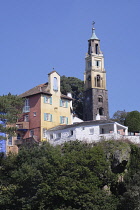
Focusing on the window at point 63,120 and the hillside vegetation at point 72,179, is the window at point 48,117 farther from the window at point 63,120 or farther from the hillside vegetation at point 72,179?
the hillside vegetation at point 72,179

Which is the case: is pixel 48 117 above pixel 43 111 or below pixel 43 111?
below

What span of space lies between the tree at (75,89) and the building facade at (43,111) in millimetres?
25182

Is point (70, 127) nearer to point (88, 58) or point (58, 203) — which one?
point (58, 203)

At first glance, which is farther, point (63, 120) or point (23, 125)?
point (63, 120)

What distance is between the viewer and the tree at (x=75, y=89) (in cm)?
9150

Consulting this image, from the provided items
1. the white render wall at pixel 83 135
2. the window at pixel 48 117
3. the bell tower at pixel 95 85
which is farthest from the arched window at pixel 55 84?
the bell tower at pixel 95 85

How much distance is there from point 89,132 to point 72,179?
40.8ft

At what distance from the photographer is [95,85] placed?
80.4 meters

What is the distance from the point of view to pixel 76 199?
45531mm

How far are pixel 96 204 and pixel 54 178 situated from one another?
4.88m

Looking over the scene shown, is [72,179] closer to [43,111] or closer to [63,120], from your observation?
[43,111]

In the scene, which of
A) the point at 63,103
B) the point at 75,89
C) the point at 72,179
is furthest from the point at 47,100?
the point at 75,89

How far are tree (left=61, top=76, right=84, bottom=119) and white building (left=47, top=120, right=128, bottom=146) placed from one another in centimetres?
3056

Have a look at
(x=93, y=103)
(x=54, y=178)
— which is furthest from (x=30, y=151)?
(x=93, y=103)
